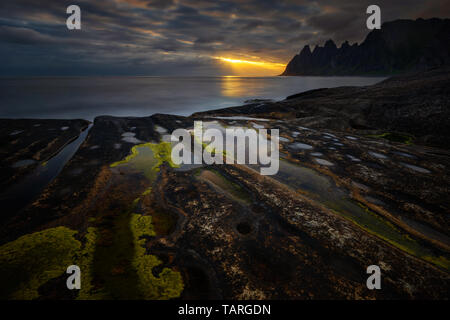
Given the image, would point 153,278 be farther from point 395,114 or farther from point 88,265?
point 395,114

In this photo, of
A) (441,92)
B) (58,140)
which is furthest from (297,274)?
(441,92)

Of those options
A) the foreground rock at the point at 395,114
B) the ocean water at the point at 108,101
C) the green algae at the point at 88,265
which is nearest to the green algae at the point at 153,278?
the green algae at the point at 88,265

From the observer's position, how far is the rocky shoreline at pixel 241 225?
347 cm

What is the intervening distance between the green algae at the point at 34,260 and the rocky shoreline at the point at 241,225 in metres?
0.03

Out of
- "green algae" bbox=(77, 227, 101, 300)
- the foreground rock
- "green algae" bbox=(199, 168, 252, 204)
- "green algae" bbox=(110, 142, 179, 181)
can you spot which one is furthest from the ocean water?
"green algae" bbox=(77, 227, 101, 300)

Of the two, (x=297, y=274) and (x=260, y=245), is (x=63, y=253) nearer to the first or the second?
(x=260, y=245)

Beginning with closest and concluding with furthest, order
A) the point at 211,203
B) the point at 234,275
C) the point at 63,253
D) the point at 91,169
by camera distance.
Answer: the point at 234,275 → the point at 63,253 → the point at 211,203 → the point at 91,169

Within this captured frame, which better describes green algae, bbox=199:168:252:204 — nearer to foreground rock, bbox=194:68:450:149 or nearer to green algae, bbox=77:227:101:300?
green algae, bbox=77:227:101:300

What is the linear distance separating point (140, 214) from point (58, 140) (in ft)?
35.5

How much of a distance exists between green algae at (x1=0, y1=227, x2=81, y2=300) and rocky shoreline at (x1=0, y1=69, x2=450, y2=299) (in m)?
0.03

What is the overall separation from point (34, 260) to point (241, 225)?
14.4ft

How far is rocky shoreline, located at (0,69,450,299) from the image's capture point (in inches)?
136
